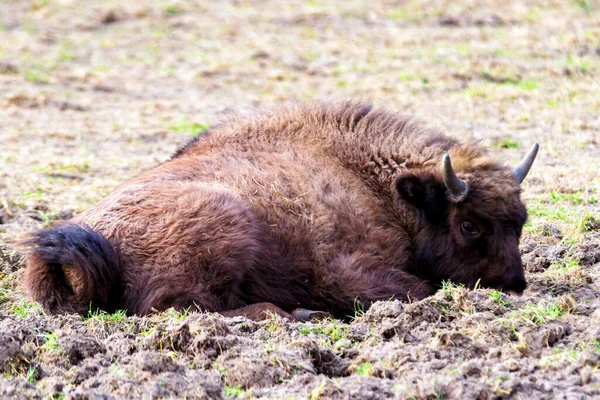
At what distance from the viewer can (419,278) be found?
6.52 m

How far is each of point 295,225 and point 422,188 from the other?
3.22ft

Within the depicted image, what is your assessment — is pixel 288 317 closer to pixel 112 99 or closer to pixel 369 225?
pixel 369 225

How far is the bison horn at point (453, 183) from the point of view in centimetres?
609

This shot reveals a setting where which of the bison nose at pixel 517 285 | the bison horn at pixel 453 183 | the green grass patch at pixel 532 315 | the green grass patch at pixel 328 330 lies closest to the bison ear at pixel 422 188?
the bison horn at pixel 453 183

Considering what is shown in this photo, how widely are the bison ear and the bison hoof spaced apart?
4.02 feet

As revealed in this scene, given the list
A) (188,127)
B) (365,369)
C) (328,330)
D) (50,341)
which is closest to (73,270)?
(50,341)

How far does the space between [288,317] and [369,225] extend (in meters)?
1.08

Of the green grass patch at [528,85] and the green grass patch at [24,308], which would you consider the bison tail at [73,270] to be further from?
the green grass patch at [528,85]

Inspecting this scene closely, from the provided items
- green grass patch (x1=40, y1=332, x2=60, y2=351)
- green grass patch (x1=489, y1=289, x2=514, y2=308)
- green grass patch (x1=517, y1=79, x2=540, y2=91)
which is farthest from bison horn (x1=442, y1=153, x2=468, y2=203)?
green grass patch (x1=517, y1=79, x2=540, y2=91)

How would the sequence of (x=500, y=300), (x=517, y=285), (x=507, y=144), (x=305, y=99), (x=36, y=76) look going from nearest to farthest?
(x=500, y=300) → (x=517, y=285) → (x=507, y=144) → (x=305, y=99) → (x=36, y=76)

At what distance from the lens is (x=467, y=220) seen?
6.39 m

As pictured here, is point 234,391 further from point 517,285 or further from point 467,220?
point 467,220

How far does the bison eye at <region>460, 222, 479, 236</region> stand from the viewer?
21.0ft

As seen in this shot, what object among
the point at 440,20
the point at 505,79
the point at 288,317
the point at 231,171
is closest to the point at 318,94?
the point at 505,79
